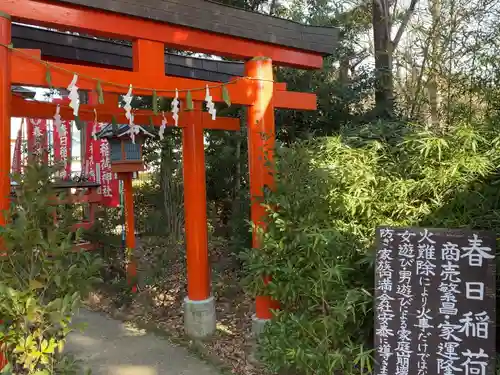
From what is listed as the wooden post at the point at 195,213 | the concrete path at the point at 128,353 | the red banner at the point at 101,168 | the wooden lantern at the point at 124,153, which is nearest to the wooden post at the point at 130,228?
the wooden lantern at the point at 124,153

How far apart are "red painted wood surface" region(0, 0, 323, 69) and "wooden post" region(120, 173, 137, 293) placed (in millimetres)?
3002

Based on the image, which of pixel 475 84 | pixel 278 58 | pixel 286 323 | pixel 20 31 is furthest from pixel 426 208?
pixel 20 31

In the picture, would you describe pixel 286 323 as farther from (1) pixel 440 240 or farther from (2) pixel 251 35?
(2) pixel 251 35

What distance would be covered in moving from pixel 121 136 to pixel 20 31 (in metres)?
2.07

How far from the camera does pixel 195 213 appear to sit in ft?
17.8

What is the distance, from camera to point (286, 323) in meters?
3.72

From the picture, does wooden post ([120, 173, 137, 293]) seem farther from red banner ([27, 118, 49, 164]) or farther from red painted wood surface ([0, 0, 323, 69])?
red banner ([27, 118, 49, 164])

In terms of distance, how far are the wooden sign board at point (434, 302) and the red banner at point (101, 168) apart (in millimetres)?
5926

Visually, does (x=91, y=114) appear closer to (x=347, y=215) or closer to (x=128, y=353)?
(x=128, y=353)

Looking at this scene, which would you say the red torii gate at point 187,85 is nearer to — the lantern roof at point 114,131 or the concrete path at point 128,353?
the concrete path at point 128,353

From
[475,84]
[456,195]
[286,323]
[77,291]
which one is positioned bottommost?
[286,323]

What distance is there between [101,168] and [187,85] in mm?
4533

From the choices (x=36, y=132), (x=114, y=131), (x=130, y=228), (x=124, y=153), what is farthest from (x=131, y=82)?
(x=36, y=132)

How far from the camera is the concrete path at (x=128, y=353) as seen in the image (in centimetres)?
447
